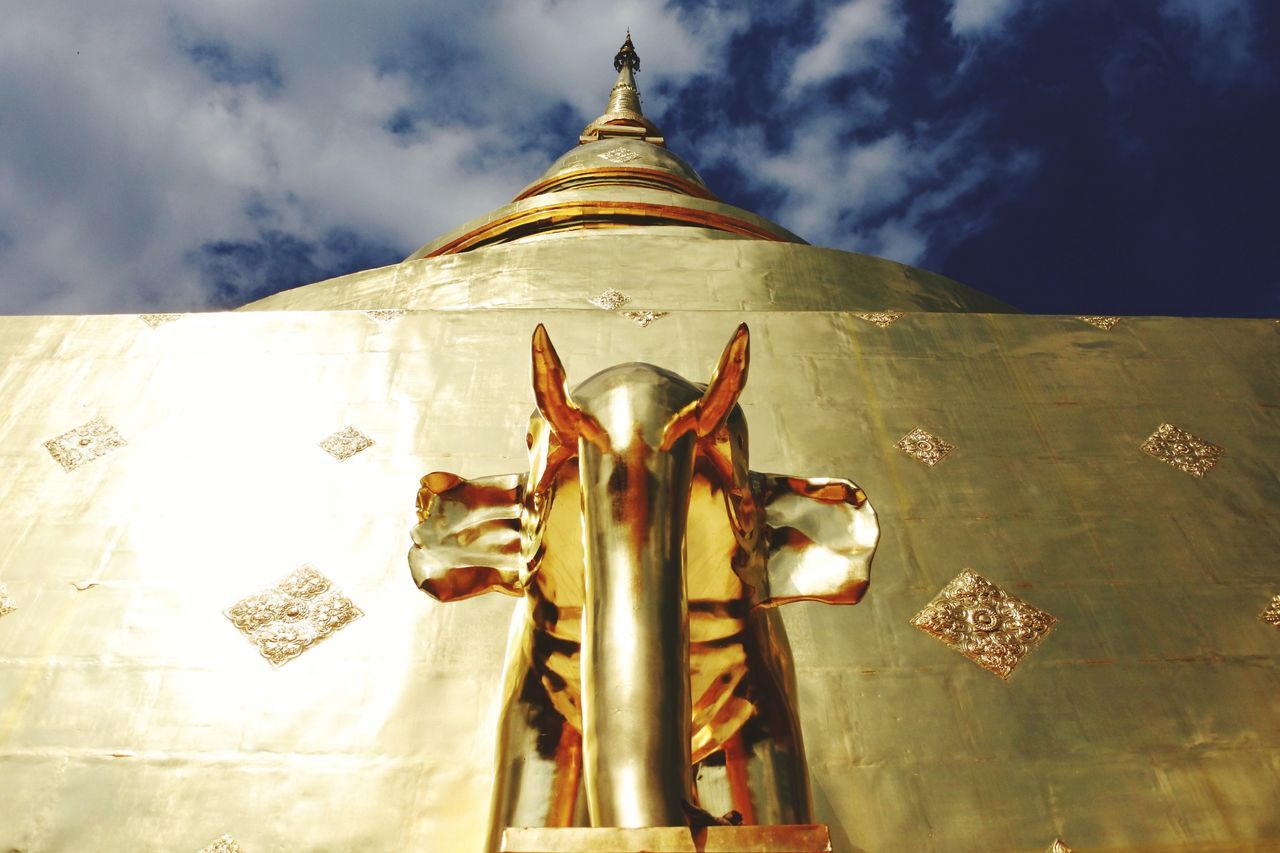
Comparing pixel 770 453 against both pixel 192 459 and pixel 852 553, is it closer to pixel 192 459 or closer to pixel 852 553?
pixel 852 553

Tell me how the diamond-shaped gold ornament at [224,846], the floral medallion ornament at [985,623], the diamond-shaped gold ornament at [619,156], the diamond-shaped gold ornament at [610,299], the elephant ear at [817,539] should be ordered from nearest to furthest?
the elephant ear at [817,539] → the diamond-shaped gold ornament at [224,846] → the floral medallion ornament at [985,623] → the diamond-shaped gold ornament at [610,299] → the diamond-shaped gold ornament at [619,156]

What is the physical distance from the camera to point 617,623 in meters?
1.09

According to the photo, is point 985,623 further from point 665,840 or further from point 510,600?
point 665,840

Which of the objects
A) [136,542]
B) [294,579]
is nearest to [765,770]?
[294,579]

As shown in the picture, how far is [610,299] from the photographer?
4.02 meters

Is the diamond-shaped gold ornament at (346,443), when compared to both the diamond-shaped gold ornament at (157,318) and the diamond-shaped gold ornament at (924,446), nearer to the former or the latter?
the diamond-shaped gold ornament at (157,318)

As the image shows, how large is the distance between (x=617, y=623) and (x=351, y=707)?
4.56ft

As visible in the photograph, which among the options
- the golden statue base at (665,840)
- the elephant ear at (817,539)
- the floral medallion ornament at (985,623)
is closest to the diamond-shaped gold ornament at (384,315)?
the floral medallion ornament at (985,623)

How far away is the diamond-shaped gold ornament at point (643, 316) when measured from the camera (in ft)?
11.3

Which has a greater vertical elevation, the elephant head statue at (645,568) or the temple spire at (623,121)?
the temple spire at (623,121)

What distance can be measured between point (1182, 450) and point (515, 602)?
89.0 inches

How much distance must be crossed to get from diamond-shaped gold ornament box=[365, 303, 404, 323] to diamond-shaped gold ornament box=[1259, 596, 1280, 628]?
1.57 metres

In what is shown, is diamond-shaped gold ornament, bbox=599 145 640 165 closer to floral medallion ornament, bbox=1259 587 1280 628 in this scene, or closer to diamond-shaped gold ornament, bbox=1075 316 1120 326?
diamond-shaped gold ornament, bbox=1075 316 1120 326

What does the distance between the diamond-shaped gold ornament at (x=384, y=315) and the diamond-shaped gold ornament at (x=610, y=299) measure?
898 millimetres
